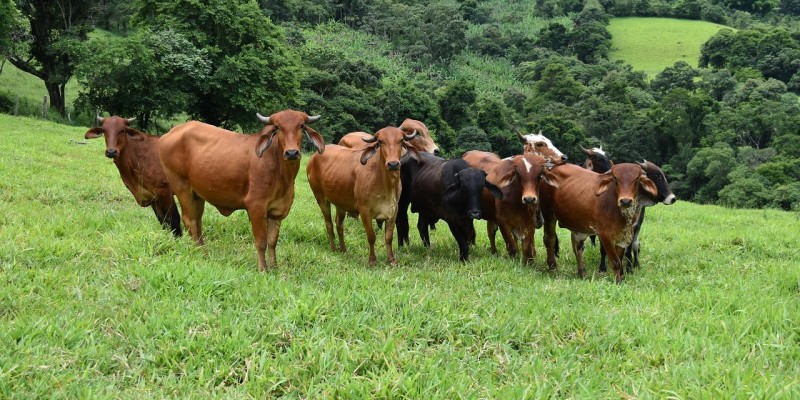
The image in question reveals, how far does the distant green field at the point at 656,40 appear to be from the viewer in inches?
3378

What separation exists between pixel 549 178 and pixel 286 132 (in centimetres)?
392

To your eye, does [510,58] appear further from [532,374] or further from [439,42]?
[532,374]

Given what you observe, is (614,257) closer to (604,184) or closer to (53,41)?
(604,184)

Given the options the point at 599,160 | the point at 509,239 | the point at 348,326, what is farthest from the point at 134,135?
the point at 599,160

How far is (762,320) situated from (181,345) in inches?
185

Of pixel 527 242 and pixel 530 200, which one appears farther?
pixel 527 242

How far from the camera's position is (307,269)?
6.54 meters

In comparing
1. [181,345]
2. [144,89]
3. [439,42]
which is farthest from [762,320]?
[439,42]

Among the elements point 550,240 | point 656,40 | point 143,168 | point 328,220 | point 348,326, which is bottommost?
point 656,40

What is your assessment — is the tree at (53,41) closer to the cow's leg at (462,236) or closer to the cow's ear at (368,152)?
the cow's ear at (368,152)

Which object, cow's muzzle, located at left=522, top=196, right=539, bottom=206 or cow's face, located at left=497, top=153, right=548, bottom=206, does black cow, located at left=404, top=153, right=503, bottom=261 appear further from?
cow's muzzle, located at left=522, top=196, right=539, bottom=206

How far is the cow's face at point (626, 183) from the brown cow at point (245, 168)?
3.60 m

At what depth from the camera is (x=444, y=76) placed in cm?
7044

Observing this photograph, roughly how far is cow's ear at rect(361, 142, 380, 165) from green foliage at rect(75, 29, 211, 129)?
71.0ft
